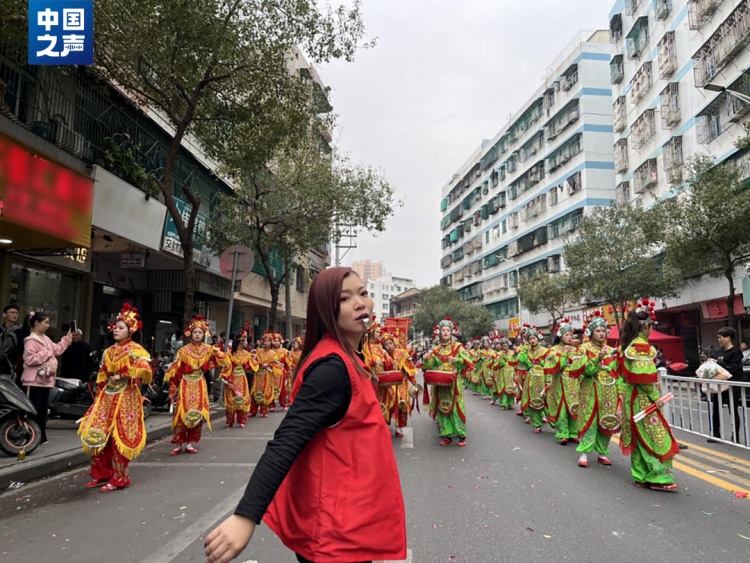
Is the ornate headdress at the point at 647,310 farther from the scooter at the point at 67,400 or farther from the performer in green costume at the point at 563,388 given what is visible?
the scooter at the point at 67,400

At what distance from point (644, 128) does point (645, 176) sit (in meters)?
2.39

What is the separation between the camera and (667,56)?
26.0m

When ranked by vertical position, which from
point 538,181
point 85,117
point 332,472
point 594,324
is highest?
point 538,181

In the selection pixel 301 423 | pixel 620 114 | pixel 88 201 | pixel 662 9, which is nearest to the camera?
pixel 301 423

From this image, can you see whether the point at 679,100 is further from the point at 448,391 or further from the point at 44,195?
the point at 44,195

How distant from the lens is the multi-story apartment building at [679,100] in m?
20.8

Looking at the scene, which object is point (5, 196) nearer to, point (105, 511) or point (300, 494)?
point (105, 511)

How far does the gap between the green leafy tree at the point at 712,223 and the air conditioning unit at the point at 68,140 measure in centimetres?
1580

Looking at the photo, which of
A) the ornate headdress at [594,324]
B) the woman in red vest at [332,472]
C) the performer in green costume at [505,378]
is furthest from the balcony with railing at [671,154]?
the woman in red vest at [332,472]

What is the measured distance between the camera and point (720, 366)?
350 inches

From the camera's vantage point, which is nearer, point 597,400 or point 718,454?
point 597,400

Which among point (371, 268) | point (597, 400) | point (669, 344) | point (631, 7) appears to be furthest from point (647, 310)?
point (371, 268)

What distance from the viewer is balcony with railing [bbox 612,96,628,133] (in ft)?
104

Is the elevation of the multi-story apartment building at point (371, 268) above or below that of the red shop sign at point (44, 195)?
above
